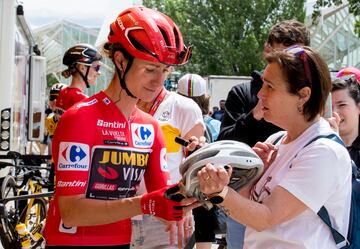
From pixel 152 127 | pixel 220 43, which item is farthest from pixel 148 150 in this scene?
pixel 220 43

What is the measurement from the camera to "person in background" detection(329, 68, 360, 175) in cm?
388

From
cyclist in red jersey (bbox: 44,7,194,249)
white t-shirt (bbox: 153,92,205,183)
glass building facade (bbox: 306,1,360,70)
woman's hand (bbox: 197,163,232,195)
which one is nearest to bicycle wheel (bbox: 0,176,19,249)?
white t-shirt (bbox: 153,92,205,183)

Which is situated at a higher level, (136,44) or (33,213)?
(136,44)

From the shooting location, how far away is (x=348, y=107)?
3898 mm

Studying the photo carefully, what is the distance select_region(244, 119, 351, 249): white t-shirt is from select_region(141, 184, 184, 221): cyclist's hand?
371 mm

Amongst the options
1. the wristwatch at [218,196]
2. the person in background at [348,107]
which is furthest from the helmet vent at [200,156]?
the person in background at [348,107]

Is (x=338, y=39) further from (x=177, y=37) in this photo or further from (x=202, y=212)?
(x=177, y=37)

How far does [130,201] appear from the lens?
8.63ft

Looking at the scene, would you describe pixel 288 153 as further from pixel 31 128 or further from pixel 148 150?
pixel 31 128

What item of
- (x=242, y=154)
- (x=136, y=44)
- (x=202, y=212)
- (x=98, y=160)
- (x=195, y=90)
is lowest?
(x=202, y=212)

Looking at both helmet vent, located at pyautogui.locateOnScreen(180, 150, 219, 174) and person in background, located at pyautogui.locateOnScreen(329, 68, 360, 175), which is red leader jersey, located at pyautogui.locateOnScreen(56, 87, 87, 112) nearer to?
person in background, located at pyautogui.locateOnScreen(329, 68, 360, 175)

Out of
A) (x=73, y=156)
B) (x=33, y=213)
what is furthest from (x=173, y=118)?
(x=33, y=213)

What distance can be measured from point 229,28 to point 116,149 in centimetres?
4562

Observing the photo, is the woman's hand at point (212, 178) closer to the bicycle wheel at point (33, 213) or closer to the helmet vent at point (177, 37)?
the helmet vent at point (177, 37)
